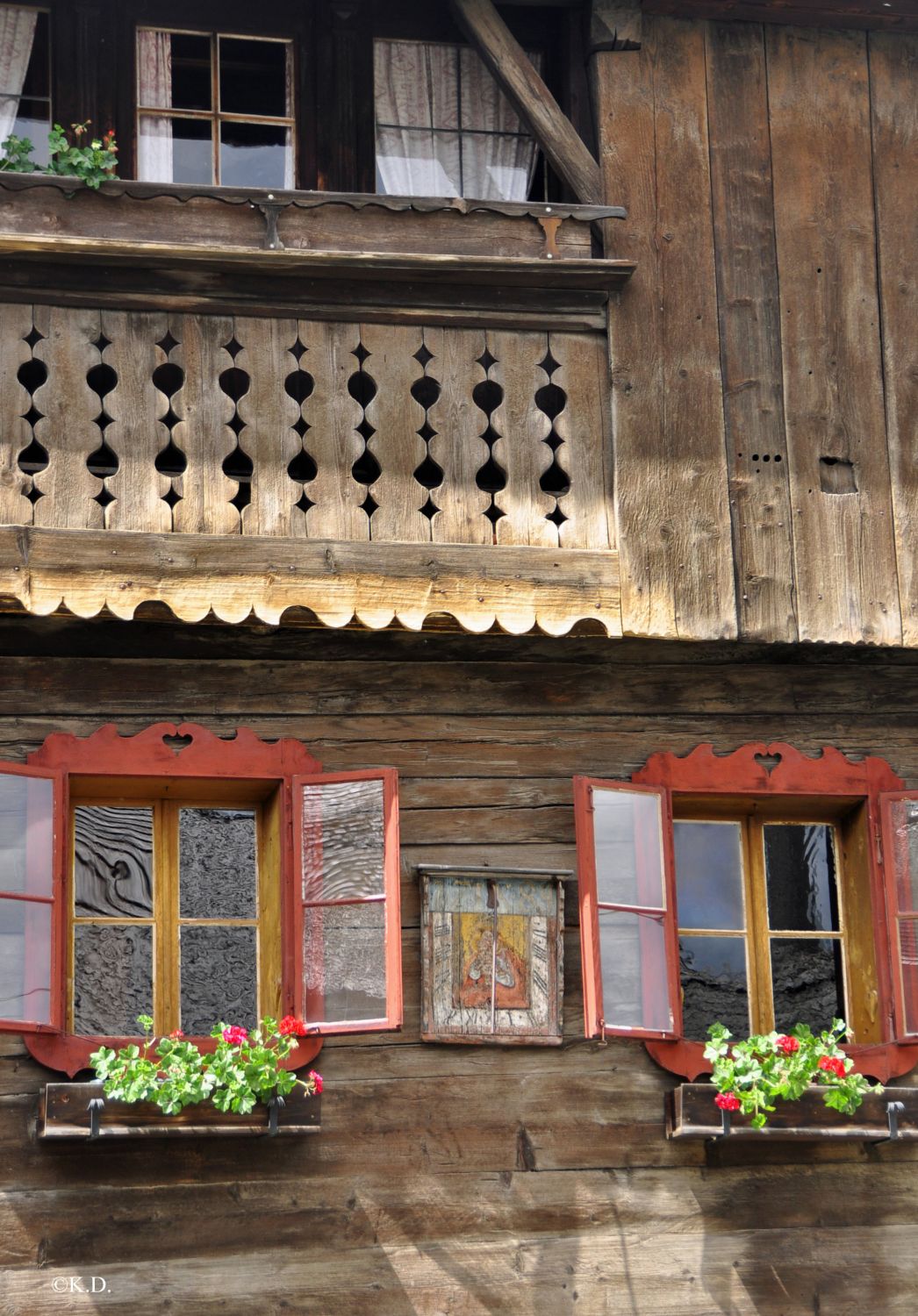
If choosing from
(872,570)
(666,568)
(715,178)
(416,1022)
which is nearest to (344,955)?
(416,1022)

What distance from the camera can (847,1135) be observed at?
8562 mm

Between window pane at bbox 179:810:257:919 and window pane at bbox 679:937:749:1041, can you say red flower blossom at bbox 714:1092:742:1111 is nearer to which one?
window pane at bbox 679:937:749:1041

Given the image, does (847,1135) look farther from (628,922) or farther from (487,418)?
(487,418)

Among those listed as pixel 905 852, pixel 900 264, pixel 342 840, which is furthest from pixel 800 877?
pixel 900 264

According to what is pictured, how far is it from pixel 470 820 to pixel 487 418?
1649 millimetres

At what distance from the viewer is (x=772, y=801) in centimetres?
927

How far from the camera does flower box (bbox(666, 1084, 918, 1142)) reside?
8461 mm

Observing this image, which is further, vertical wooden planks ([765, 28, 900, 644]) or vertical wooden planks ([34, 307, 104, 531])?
vertical wooden planks ([765, 28, 900, 644])

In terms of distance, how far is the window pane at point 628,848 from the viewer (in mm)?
8742

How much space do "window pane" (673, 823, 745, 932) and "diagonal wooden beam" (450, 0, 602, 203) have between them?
273cm

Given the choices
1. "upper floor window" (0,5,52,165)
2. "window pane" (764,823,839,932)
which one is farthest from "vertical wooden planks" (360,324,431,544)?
"window pane" (764,823,839,932)

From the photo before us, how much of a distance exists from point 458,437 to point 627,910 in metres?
2.02

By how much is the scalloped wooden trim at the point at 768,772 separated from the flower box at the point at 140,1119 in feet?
6.76

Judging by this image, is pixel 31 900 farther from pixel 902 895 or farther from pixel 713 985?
pixel 902 895
